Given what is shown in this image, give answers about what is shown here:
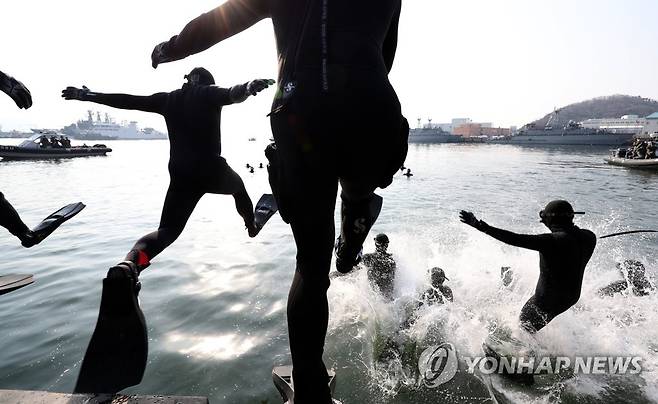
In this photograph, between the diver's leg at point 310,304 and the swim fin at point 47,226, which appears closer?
the diver's leg at point 310,304

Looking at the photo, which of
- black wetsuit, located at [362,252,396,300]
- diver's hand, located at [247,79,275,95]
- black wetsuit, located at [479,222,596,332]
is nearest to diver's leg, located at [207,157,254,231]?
diver's hand, located at [247,79,275,95]

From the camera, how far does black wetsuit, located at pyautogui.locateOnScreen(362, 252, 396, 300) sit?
232 inches

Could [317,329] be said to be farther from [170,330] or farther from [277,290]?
[277,290]

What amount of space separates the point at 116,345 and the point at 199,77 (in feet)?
8.92

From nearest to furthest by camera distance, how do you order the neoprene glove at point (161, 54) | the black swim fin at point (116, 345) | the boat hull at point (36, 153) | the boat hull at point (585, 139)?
the neoprene glove at point (161, 54) → the black swim fin at point (116, 345) → the boat hull at point (36, 153) → the boat hull at point (585, 139)

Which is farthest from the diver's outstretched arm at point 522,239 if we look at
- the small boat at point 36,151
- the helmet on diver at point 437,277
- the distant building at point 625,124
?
the distant building at point 625,124

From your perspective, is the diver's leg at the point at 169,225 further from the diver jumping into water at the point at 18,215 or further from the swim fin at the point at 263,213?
the diver jumping into water at the point at 18,215

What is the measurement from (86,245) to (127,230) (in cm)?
194

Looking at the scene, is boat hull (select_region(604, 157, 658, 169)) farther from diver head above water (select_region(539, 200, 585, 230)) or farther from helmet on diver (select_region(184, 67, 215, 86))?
helmet on diver (select_region(184, 67, 215, 86))

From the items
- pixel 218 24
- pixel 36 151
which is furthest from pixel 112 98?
A: pixel 36 151

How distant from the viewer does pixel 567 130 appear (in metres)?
96.3

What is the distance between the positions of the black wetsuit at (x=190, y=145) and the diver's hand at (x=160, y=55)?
134 centimetres

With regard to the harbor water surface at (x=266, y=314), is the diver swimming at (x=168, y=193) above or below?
above

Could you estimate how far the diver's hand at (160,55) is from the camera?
6.48 feet
